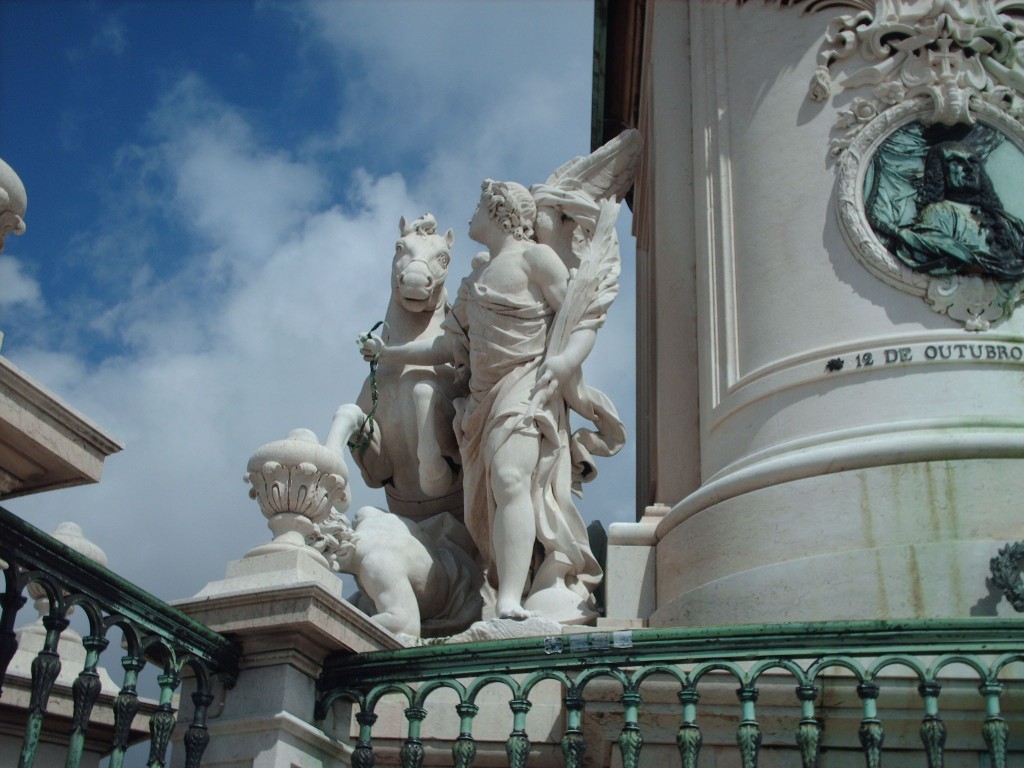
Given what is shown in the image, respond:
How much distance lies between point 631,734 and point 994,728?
1.30 metres

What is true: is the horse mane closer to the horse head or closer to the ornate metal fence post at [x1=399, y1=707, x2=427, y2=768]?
the horse head

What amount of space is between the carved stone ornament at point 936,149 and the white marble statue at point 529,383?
1.79 meters

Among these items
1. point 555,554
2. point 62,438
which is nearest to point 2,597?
point 62,438

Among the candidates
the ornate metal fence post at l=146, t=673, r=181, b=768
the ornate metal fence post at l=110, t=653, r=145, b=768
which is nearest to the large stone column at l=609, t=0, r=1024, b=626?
the ornate metal fence post at l=146, t=673, r=181, b=768

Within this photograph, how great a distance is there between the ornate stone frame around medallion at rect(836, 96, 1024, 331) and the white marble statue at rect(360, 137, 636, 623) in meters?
1.69

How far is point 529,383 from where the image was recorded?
9.48m

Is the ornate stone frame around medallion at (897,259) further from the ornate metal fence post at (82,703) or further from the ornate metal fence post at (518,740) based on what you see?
the ornate metal fence post at (82,703)

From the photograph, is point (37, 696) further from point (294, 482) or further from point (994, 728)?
point (994, 728)

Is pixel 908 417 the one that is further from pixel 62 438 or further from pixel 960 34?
pixel 62 438

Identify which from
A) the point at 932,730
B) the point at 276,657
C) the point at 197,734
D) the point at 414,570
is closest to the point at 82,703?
the point at 197,734

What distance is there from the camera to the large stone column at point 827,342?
771cm

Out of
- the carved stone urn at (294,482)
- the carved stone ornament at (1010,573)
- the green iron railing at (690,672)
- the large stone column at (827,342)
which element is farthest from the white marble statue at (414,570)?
the carved stone ornament at (1010,573)

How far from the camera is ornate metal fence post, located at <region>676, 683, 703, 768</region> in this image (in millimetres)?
5430

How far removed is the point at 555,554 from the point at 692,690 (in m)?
3.63
